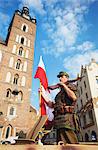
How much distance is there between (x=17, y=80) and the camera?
974 inches

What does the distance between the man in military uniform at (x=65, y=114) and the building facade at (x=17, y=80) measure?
58.9ft

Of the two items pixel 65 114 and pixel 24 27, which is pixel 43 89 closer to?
pixel 65 114

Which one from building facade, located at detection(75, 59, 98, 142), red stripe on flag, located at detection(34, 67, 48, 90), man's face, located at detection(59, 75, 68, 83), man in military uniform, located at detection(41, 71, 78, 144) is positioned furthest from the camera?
building facade, located at detection(75, 59, 98, 142)

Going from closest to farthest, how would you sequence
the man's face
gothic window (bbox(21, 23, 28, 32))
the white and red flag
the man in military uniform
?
the man in military uniform, the man's face, the white and red flag, gothic window (bbox(21, 23, 28, 32))

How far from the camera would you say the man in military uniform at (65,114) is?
350 centimetres

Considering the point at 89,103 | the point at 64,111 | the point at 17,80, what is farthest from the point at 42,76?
the point at 17,80

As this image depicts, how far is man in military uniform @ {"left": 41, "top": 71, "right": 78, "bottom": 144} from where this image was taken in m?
3.50

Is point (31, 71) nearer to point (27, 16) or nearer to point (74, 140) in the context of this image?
point (27, 16)

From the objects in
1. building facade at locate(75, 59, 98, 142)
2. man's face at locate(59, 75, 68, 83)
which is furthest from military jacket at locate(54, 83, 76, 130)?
building facade at locate(75, 59, 98, 142)

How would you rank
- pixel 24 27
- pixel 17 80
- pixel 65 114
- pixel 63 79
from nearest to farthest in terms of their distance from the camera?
pixel 65 114 < pixel 63 79 < pixel 17 80 < pixel 24 27

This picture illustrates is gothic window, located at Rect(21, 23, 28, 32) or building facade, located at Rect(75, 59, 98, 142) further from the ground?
gothic window, located at Rect(21, 23, 28, 32)

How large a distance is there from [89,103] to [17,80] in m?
12.3

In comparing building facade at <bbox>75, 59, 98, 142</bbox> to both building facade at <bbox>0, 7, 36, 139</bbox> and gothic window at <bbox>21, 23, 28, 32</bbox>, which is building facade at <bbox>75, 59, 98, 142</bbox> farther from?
gothic window at <bbox>21, 23, 28, 32</bbox>

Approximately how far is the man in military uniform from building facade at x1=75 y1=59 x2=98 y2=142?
1683 centimetres
